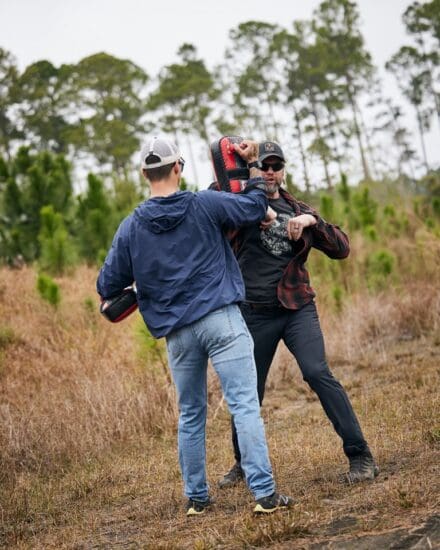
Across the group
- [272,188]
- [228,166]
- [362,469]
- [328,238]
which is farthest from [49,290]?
[362,469]

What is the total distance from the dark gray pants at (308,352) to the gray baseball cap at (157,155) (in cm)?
119

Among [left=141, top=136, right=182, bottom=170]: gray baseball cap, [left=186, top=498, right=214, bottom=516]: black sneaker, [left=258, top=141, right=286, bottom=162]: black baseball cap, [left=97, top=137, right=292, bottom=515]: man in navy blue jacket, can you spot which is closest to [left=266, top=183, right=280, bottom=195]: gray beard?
[left=258, top=141, right=286, bottom=162]: black baseball cap

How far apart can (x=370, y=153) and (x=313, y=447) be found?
95.9 ft

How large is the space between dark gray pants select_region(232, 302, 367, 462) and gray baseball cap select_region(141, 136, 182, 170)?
1187mm

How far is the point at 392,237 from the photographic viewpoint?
16703 mm

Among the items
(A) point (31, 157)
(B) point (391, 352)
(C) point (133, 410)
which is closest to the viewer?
(C) point (133, 410)

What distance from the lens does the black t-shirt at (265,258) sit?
5.33 metres

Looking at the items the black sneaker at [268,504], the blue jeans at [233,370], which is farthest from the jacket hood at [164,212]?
the black sneaker at [268,504]

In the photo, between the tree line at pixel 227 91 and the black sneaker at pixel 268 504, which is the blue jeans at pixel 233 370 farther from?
the tree line at pixel 227 91

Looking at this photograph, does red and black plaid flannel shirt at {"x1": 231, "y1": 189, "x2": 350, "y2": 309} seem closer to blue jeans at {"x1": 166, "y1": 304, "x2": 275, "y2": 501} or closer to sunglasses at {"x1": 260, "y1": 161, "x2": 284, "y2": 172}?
sunglasses at {"x1": 260, "y1": 161, "x2": 284, "y2": 172}

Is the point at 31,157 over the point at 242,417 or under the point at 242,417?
over

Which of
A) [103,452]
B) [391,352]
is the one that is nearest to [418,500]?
[103,452]

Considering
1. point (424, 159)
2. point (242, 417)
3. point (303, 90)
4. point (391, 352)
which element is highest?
point (303, 90)

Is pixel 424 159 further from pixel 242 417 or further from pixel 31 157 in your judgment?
pixel 242 417
